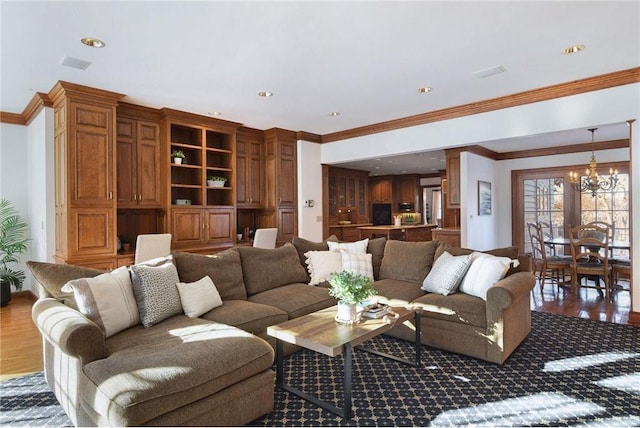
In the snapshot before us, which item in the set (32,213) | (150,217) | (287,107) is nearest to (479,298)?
(287,107)

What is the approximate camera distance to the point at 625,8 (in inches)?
106

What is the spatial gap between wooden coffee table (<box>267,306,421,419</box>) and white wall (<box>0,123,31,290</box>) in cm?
503

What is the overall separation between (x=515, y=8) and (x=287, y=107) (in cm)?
316

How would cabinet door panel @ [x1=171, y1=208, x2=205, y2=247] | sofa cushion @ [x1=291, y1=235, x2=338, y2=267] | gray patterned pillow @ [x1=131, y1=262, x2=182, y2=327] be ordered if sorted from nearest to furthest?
gray patterned pillow @ [x1=131, y1=262, x2=182, y2=327] < sofa cushion @ [x1=291, y1=235, x2=338, y2=267] < cabinet door panel @ [x1=171, y1=208, x2=205, y2=247]

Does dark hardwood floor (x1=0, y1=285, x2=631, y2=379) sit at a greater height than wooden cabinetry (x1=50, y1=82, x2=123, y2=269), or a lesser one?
lesser

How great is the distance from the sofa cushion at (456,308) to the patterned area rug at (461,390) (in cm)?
34

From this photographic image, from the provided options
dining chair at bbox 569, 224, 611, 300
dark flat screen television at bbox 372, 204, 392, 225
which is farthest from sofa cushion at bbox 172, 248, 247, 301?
dark flat screen television at bbox 372, 204, 392, 225

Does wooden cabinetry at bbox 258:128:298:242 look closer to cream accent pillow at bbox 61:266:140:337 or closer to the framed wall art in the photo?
the framed wall art

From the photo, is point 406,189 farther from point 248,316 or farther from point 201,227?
point 248,316

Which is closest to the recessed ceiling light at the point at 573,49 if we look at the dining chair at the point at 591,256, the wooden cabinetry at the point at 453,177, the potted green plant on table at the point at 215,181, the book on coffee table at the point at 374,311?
the dining chair at the point at 591,256

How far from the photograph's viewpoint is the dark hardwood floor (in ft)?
10.6

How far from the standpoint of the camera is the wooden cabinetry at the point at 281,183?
6.58 metres

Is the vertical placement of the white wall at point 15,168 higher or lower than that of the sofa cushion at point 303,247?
higher

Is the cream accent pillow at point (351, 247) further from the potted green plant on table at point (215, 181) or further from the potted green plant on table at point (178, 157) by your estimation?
the potted green plant on table at point (178, 157)
